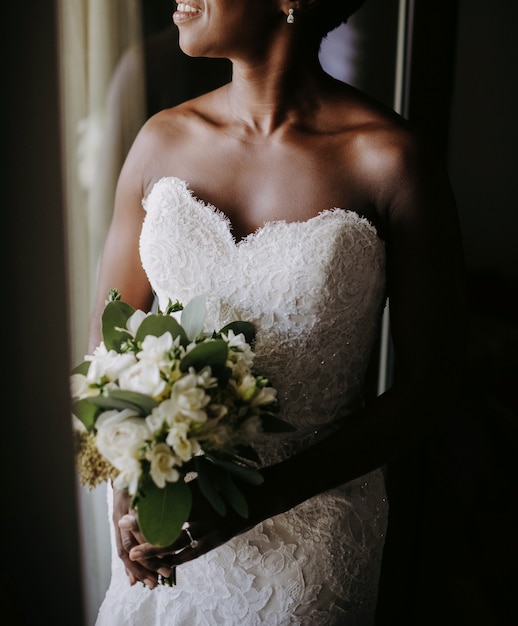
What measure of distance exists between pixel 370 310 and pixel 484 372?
1148 millimetres

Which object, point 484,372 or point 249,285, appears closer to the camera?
point 249,285

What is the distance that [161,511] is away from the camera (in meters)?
1.00

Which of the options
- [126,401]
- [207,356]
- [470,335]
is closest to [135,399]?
[126,401]

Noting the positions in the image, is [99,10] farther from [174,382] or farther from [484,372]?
[484,372]

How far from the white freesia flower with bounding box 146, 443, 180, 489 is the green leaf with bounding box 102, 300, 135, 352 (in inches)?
8.5

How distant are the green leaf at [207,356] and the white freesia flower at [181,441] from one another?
97 millimetres

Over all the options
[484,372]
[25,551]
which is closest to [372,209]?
[25,551]

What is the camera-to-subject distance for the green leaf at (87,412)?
3.38 feet

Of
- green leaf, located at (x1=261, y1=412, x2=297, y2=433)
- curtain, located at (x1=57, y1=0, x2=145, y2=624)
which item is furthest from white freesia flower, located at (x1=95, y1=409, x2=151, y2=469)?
curtain, located at (x1=57, y1=0, x2=145, y2=624)

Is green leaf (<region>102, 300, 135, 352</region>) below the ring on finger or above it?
above

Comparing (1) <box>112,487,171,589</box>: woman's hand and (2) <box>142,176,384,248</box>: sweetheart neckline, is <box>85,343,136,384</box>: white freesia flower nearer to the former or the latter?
(1) <box>112,487,171,589</box>: woman's hand

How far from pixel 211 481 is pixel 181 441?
0.38 feet

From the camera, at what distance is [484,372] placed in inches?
92.7

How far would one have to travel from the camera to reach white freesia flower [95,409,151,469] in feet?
3.17
